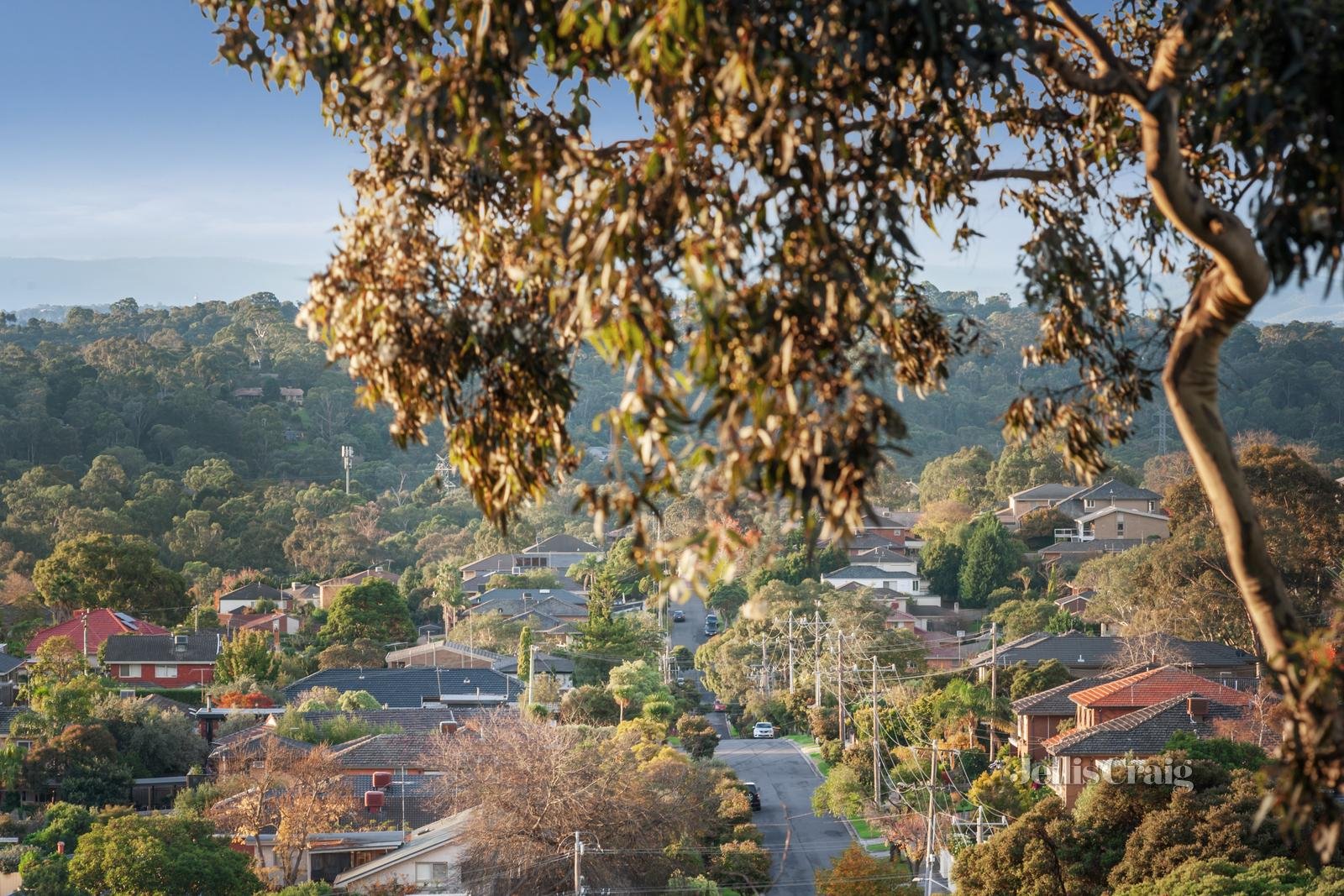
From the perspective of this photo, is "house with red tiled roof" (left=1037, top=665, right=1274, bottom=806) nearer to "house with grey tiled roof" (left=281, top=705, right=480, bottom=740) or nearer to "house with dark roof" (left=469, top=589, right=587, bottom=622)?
"house with grey tiled roof" (left=281, top=705, right=480, bottom=740)

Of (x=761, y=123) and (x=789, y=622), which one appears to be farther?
(x=789, y=622)

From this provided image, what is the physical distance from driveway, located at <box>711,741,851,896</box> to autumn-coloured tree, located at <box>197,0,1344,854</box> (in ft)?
60.4

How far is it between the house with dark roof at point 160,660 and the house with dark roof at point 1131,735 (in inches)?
1047

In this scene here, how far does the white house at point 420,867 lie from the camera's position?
818 inches

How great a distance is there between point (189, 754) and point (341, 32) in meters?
27.6

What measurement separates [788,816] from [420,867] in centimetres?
907

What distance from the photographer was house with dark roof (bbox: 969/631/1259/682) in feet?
112

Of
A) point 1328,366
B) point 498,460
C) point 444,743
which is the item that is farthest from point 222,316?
point 498,460

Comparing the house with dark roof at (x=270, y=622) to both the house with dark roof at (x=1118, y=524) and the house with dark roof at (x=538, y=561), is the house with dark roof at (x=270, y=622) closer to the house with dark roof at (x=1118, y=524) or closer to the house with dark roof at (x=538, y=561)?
the house with dark roof at (x=538, y=561)

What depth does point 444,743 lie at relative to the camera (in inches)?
1005

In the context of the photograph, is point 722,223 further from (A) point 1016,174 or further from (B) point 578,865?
(B) point 578,865

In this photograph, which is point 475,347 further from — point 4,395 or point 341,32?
point 4,395

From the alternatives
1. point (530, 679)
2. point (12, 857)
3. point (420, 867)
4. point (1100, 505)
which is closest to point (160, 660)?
point (530, 679)

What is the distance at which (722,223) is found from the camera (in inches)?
158
